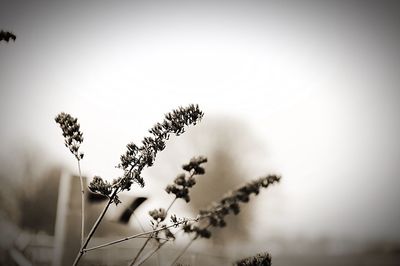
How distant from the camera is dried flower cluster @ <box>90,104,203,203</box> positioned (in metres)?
1.47

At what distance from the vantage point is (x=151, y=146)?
4.98 feet

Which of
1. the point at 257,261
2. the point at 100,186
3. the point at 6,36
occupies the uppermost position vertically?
the point at 6,36

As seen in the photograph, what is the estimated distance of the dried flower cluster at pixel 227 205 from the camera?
1.48 meters

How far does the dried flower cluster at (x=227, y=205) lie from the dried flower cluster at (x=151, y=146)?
389mm

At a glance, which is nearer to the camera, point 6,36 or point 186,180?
point 6,36

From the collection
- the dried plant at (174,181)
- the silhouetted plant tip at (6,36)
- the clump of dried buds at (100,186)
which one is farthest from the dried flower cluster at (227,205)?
the silhouetted plant tip at (6,36)

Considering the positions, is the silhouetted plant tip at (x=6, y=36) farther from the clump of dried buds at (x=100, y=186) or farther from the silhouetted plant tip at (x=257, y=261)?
the silhouetted plant tip at (x=257, y=261)

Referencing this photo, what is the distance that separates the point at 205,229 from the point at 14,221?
4.10m

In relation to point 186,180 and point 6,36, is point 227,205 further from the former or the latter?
point 6,36

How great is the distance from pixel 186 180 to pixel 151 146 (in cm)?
28

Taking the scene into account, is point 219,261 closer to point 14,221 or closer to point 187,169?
point 14,221

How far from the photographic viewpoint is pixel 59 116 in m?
1.57

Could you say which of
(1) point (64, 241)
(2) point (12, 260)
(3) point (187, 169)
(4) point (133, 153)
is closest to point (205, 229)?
(3) point (187, 169)

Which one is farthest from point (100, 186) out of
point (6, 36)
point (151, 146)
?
point (6, 36)
